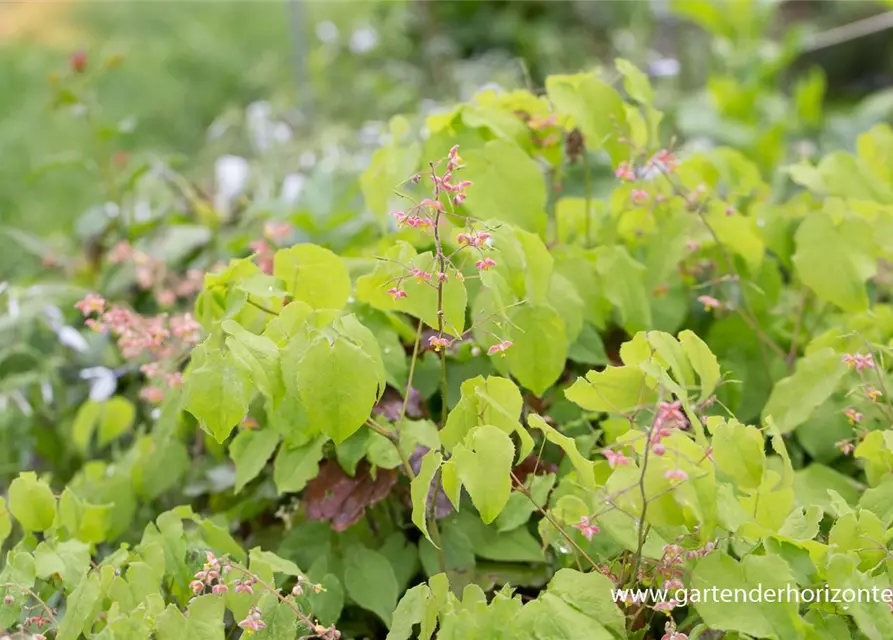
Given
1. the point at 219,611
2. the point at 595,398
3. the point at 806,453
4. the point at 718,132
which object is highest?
the point at 595,398

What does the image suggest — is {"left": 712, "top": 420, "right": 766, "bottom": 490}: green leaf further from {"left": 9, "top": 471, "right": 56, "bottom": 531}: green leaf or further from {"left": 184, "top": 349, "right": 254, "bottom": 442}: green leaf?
{"left": 9, "top": 471, "right": 56, "bottom": 531}: green leaf

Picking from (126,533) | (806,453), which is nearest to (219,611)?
(126,533)

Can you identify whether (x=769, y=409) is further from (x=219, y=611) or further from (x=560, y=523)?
(x=219, y=611)

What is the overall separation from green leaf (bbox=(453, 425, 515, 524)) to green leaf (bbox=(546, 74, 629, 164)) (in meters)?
0.48

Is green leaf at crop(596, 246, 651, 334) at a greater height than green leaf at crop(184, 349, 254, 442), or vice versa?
green leaf at crop(184, 349, 254, 442)

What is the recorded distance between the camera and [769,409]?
1078 mm

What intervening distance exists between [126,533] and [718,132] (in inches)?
77.2

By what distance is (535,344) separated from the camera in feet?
Result: 3.37

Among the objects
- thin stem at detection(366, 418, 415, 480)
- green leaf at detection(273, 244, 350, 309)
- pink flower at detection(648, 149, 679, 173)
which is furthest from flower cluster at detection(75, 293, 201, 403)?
pink flower at detection(648, 149, 679, 173)

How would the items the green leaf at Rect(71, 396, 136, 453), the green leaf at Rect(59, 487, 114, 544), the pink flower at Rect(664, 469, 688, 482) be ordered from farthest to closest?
1. the green leaf at Rect(71, 396, 136, 453)
2. the green leaf at Rect(59, 487, 114, 544)
3. the pink flower at Rect(664, 469, 688, 482)

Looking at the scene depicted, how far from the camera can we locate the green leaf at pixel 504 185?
1.12 metres

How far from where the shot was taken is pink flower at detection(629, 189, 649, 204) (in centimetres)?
115

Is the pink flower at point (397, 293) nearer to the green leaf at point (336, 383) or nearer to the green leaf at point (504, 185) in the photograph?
the green leaf at point (336, 383)

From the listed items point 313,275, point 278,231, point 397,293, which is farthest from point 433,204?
point 278,231
